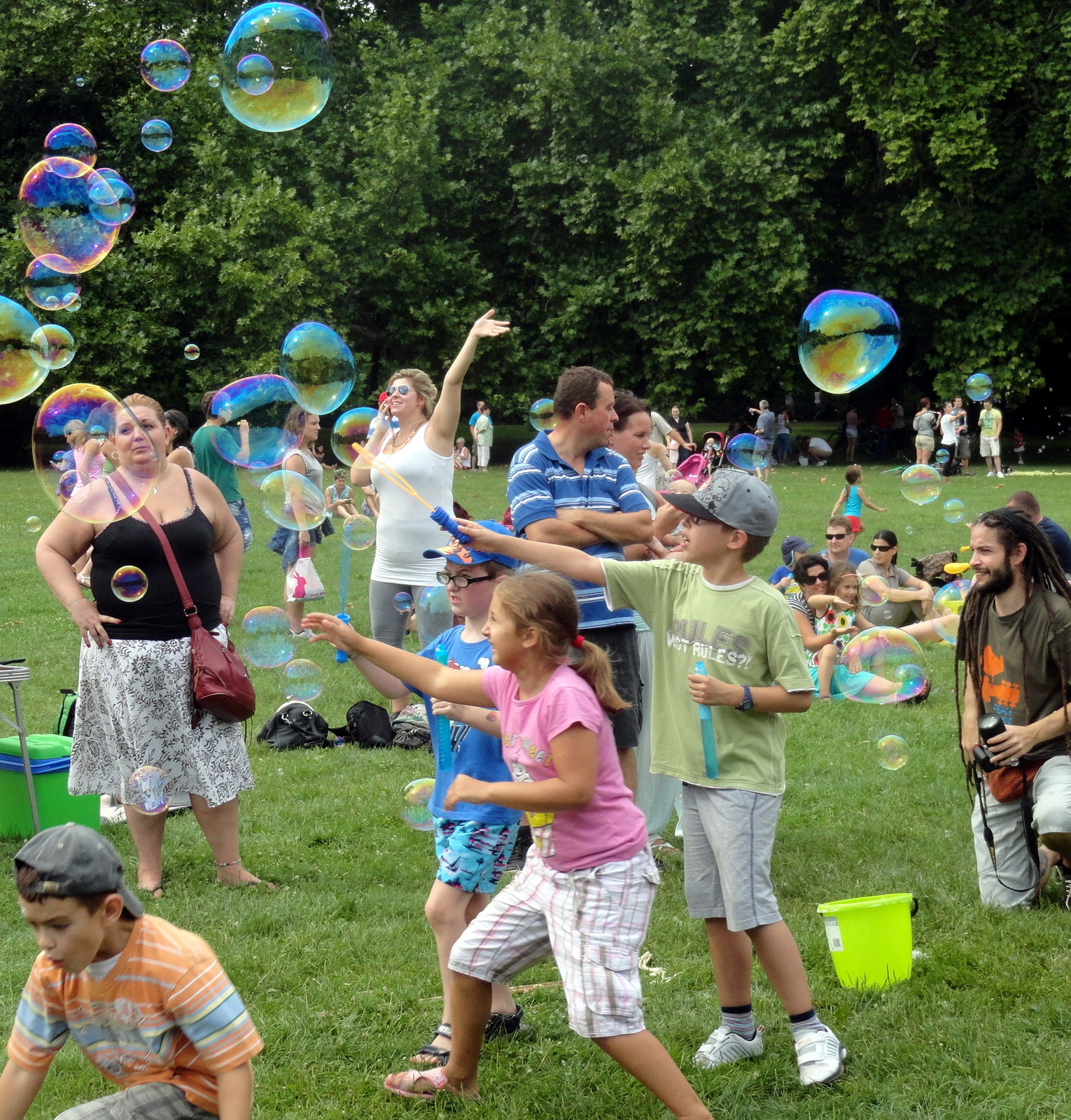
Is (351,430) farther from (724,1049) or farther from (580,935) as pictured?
(580,935)

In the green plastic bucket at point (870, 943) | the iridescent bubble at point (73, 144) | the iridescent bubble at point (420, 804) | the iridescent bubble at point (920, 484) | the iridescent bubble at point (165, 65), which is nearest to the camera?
the green plastic bucket at point (870, 943)

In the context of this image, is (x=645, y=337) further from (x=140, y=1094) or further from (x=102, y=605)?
(x=140, y=1094)

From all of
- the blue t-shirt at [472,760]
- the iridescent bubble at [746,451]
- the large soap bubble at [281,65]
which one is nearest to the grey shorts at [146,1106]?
the blue t-shirt at [472,760]

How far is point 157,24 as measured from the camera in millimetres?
25844

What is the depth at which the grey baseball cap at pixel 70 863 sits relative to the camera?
2.21 metres

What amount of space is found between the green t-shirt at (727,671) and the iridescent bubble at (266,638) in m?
3.03

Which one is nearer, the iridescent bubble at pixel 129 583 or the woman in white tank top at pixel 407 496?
the iridescent bubble at pixel 129 583

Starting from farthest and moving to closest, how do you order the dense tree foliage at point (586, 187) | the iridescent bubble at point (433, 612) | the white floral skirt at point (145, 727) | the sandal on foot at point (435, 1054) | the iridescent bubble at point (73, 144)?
the dense tree foliage at point (586, 187), the iridescent bubble at point (73, 144), the iridescent bubble at point (433, 612), the white floral skirt at point (145, 727), the sandal on foot at point (435, 1054)

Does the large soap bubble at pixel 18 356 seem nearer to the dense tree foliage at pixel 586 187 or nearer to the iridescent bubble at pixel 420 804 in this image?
the iridescent bubble at pixel 420 804

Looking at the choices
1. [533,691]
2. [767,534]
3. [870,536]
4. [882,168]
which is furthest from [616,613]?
[882,168]

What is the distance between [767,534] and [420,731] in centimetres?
424

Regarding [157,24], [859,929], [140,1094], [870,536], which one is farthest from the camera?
[157,24]

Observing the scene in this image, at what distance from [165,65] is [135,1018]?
7.09 metres

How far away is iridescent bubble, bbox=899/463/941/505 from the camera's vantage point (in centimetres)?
1046
